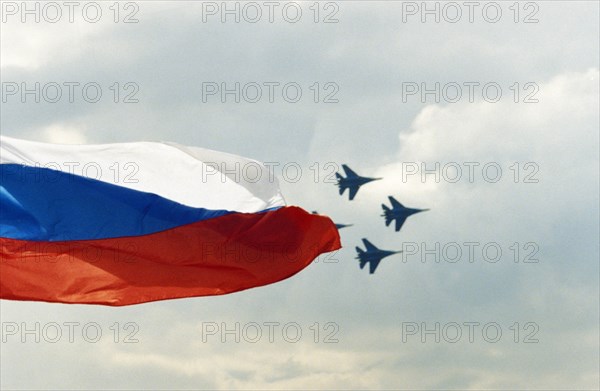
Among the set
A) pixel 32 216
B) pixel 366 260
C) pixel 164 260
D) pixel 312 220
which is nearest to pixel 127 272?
pixel 164 260

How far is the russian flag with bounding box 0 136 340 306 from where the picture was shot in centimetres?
2723

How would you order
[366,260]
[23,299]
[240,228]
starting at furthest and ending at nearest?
1. [366,260]
2. [240,228]
3. [23,299]

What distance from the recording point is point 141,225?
28438 millimetres

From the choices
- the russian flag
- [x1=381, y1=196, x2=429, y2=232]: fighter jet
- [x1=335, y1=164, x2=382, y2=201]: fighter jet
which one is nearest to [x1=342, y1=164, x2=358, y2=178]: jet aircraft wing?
[x1=335, y1=164, x2=382, y2=201]: fighter jet

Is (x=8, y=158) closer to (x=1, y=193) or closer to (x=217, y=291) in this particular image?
(x=1, y=193)

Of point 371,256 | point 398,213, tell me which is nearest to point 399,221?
point 398,213

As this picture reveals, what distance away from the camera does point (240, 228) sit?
93.0 feet

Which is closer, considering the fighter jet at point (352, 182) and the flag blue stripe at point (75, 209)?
the flag blue stripe at point (75, 209)

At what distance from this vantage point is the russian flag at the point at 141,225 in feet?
89.4

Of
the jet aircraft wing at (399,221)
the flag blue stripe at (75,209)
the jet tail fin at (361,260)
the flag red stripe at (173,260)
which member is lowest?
the flag red stripe at (173,260)

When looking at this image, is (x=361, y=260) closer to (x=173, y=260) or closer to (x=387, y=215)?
(x=387, y=215)

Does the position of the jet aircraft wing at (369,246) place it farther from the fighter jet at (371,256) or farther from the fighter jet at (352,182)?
the fighter jet at (352,182)

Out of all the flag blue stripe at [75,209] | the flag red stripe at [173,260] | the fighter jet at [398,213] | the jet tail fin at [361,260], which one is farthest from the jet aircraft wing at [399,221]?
the flag blue stripe at [75,209]

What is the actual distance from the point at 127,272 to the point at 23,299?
8.62ft
